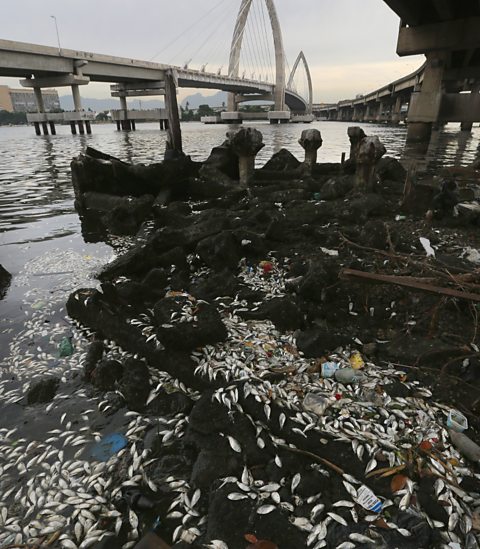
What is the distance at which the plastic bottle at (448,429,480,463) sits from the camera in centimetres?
373

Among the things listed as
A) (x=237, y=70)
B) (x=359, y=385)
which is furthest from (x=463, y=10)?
(x=237, y=70)

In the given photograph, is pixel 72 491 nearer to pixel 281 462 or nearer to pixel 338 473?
pixel 281 462

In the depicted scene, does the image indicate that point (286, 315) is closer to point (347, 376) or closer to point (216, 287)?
point (347, 376)

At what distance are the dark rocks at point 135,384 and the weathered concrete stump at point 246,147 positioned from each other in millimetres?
11854

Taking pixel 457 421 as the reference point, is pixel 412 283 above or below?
above

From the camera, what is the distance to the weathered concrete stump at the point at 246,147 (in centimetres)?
1502

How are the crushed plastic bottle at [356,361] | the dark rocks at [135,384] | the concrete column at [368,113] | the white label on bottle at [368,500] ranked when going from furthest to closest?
the concrete column at [368,113], the crushed plastic bottle at [356,361], the dark rocks at [135,384], the white label on bottle at [368,500]

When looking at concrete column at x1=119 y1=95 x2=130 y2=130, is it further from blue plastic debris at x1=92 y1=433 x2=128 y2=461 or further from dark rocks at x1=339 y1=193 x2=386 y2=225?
blue plastic debris at x1=92 y1=433 x2=128 y2=461

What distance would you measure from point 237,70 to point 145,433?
116202mm

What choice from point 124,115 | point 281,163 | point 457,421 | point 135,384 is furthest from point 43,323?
point 124,115

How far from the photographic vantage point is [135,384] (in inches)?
195

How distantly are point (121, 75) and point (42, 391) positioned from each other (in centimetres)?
8130

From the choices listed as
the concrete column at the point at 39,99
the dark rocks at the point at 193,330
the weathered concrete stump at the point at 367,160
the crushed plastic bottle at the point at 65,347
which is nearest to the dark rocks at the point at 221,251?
the dark rocks at the point at 193,330

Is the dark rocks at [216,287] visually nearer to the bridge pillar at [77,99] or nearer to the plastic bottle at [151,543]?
the plastic bottle at [151,543]
